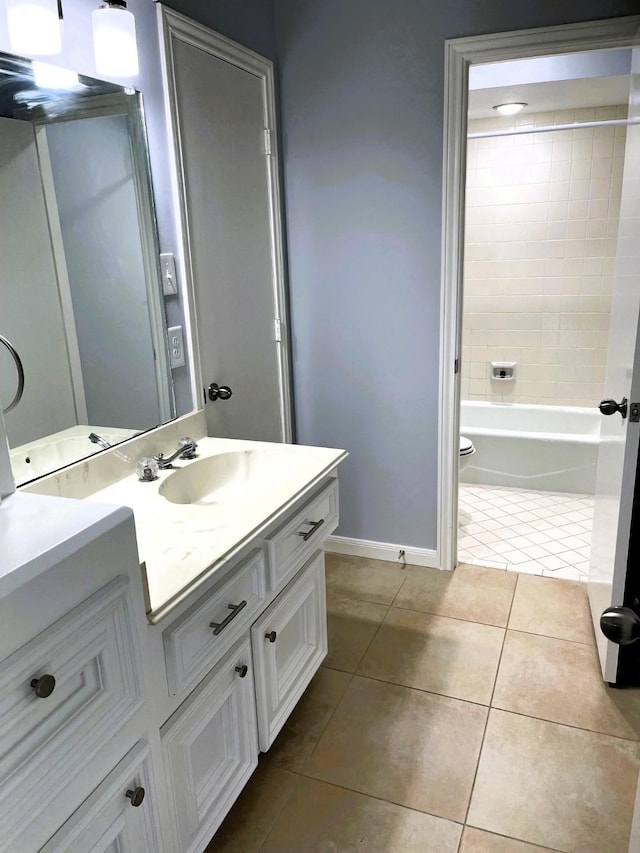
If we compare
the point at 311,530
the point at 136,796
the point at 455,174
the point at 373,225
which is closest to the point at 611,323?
the point at 455,174

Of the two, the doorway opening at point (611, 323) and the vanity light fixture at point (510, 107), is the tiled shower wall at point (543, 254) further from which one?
the doorway opening at point (611, 323)

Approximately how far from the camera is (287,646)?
1.76m

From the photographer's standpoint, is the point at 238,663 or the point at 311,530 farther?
the point at 311,530

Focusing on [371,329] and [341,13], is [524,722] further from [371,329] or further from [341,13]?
[341,13]

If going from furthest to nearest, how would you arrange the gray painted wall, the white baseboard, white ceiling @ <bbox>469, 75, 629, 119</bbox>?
1. white ceiling @ <bbox>469, 75, 629, 119</bbox>
2. the white baseboard
3. the gray painted wall

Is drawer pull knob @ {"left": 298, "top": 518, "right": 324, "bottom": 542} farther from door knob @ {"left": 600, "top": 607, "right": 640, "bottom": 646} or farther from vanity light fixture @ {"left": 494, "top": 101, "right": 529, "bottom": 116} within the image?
vanity light fixture @ {"left": 494, "top": 101, "right": 529, "bottom": 116}

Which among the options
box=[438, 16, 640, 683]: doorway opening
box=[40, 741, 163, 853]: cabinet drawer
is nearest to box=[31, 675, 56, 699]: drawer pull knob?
box=[40, 741, 163, 853]: cabinet drawer

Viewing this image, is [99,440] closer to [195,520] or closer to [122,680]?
[195,520]

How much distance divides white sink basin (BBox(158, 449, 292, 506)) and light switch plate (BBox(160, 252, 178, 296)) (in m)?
0.56

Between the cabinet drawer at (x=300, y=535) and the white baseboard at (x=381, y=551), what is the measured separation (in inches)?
42.0

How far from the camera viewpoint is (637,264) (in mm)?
1819

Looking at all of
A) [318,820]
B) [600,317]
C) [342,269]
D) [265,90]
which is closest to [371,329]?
[342,269]

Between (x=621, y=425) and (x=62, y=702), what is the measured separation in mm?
1705

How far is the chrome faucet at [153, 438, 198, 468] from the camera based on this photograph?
5.94 ft
